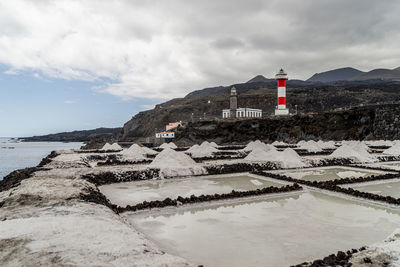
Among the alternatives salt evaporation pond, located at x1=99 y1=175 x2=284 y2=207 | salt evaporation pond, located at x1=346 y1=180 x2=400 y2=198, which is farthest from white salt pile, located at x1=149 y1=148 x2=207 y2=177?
salt evaporation pond, located at x1=346 y1=180 x2=400 y2=198

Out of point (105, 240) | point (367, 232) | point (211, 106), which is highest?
point (211, 106)

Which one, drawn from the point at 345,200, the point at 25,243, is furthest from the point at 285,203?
the point at 25,243

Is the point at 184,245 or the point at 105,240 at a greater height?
the point at 105,240

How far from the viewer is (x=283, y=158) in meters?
15.5

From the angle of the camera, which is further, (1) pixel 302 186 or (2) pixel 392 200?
(1) pixel 302 186

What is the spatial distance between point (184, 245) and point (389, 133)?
116 ft

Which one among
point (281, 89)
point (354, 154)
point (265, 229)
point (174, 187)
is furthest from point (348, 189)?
point (281, 89)

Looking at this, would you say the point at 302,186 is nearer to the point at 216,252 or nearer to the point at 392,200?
the point at 392,200

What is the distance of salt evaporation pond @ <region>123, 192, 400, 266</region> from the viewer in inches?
179

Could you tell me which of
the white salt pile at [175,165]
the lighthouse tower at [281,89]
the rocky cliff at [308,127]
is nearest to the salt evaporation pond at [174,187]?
the white salt pile at [175,165]

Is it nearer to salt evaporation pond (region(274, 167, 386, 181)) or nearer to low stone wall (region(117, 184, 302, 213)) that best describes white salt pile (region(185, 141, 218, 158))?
salt evaporation pond (region(274, 167, 386, 181))

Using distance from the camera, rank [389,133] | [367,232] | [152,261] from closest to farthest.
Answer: [152,261], [367,232], [389,133]

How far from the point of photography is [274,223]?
240 inches

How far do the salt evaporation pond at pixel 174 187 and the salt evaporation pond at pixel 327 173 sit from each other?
7.28 feet
